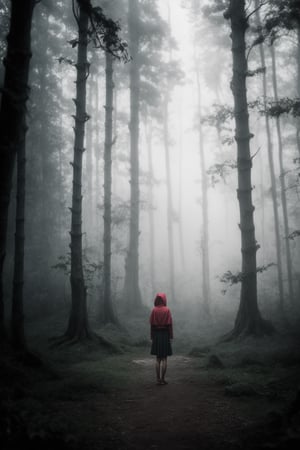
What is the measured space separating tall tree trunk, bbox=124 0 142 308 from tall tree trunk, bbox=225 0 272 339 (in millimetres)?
8246

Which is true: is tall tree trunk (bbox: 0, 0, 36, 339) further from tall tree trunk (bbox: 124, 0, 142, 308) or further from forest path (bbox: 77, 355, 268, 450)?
tall tree trunk (bbox: 124, 0, 142, 308)

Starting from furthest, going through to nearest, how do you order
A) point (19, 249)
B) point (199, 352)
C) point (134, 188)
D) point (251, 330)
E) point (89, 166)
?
point (89, 166), point (134, 188), point (251, 330), point (199, 352), point (19, 249)

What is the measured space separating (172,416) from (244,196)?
7.96m

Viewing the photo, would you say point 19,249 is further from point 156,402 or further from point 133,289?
point 133,289

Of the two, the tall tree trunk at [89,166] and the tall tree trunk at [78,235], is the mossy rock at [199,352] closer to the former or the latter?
the tall tree trunk at [78,235]

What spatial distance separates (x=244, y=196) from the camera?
443 inches

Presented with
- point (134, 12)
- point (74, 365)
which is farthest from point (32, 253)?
point (134, 12)

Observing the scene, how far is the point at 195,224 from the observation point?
3919 cm

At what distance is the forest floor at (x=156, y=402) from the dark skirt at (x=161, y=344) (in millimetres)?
638

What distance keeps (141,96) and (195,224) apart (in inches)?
842

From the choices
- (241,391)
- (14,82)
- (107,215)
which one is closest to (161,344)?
(241,391)

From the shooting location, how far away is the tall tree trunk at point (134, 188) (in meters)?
18.3

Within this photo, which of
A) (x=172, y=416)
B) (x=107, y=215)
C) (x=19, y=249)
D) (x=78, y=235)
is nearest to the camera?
(x=172, y=416)

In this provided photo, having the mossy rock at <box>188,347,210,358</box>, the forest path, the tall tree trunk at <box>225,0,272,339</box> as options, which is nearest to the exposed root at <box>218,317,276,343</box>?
the tall tree trunk at <box>225,0,272,339</box>
